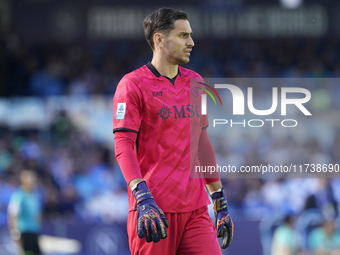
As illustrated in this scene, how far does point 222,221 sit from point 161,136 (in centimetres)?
67

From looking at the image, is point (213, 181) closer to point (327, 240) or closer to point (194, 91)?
point (194, 91)

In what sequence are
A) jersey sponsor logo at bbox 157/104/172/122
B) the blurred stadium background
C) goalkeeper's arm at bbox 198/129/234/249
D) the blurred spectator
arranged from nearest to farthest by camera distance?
1. jersey sponsor logo at bbox 157/104/172/122
2. goalkeeper's arm at bbox 198/129/234/249
3. the blurred spectator
4. the blurred stadium background

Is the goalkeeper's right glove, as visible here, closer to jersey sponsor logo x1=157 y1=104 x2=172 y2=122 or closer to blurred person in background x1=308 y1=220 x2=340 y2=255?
jersey sponsor logo x1=157 y1=104 x2=172 y2=122

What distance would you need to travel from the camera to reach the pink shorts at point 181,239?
2719 millimetres

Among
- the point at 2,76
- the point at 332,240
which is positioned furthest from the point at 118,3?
the point at 332,240

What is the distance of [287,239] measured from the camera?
7.02 metres

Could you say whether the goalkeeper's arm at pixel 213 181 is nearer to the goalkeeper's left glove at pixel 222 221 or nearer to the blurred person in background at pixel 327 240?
the goalkeeper's left glove at pixel 222 221

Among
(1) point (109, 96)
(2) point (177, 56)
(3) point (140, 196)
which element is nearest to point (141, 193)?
(3) point (140, 196)

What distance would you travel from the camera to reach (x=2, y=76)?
10.5 m

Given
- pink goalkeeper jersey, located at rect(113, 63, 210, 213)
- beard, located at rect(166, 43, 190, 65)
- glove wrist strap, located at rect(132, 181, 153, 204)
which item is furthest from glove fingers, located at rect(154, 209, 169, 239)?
beard, located at rect(166, 43, 190, 65)

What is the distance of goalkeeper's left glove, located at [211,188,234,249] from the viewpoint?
118 inches

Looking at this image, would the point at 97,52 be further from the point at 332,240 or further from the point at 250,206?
the point at 332,240

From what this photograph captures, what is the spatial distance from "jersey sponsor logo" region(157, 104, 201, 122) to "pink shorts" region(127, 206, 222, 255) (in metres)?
0.56

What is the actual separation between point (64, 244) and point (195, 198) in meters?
5.95
